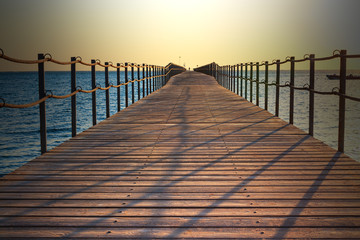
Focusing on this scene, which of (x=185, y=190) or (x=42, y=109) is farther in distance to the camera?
(x=42, y=109)

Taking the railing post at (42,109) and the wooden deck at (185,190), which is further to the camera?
the railing post at (42,109)

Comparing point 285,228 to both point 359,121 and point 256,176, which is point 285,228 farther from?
point 359,121

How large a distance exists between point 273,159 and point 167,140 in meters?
1.65

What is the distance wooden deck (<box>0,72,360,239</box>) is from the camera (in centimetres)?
257

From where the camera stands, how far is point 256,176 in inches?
146

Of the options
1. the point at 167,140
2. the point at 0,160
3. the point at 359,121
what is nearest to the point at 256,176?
the point at 167,140

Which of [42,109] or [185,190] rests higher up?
[42,109]

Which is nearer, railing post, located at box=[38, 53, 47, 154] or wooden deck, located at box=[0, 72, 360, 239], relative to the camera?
wooden deck, located at box=[0, 72, 360, 239]

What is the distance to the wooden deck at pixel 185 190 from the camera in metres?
2.57

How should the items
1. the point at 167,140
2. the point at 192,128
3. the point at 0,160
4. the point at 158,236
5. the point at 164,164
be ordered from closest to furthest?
the point at 158,236
the point at 164,164
the point at 167,140
the point at 192,128
the point at 0,160

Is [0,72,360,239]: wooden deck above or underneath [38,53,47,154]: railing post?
underneath

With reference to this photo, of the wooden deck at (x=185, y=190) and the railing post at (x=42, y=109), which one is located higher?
the railing post at (x=42, y=109)

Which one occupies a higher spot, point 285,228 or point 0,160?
point 285,228

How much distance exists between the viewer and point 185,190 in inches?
130
